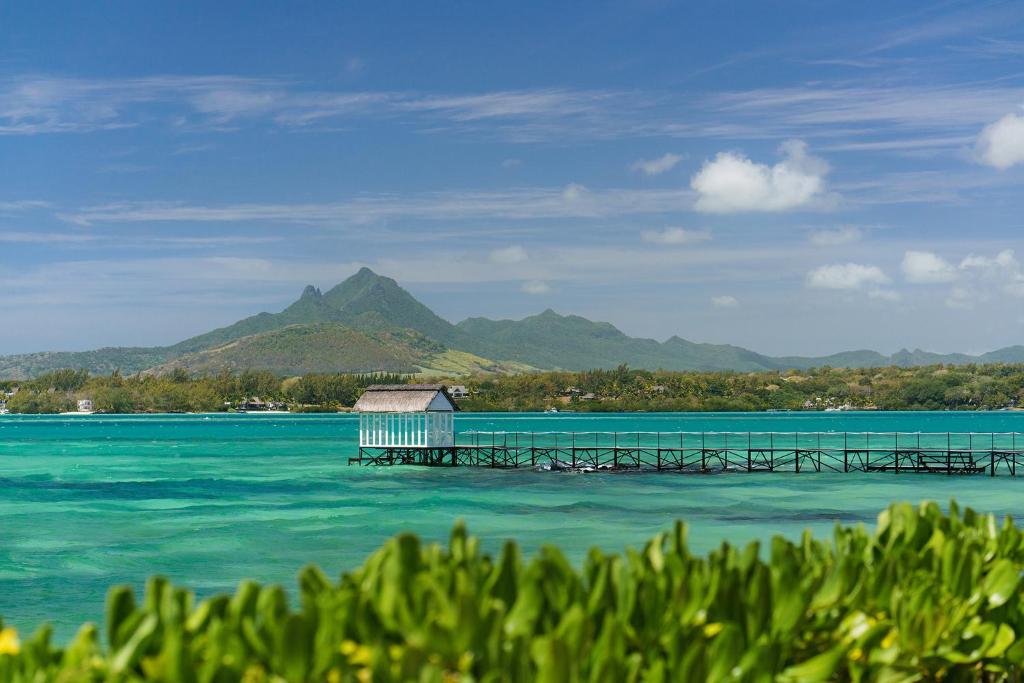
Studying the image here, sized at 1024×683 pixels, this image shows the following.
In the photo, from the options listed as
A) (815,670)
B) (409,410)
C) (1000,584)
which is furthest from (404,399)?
(815,670)

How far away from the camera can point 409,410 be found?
149 ft

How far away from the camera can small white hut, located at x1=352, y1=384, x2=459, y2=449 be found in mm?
45594

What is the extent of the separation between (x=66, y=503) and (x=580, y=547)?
19.4 meters

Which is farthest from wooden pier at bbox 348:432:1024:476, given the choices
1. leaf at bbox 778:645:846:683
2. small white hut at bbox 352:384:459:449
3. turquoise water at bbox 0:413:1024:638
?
leaf at bbox 778:645:846:683

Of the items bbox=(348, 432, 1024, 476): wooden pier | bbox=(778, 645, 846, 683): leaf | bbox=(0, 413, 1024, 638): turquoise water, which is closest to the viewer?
bbox=(778, 645, 846, 683): leaf

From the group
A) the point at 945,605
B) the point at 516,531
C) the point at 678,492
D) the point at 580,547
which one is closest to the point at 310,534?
the point at 516,531

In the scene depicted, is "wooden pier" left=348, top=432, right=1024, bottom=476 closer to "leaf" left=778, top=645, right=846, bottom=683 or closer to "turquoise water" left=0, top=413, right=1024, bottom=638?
"turquoise water" left=0, top=413, right=1024, bottom=638

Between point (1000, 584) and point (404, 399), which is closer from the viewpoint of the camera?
point (1000, 584)

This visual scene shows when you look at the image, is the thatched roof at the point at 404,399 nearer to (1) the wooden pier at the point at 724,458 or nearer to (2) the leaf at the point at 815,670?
(1) the wooden pier at the point at 724,458

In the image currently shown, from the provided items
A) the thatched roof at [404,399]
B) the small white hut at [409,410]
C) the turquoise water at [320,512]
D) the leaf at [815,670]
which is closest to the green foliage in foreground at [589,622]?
the leaf at [815,670]

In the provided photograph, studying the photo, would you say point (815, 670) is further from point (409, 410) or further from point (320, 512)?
point (409, 410)

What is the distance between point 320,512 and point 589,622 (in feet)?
95.1

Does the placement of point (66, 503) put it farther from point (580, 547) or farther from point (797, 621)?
point (797, 621)

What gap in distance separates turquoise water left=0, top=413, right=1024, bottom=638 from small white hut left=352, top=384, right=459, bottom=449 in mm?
1366
